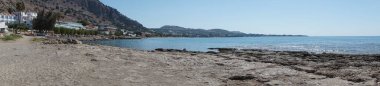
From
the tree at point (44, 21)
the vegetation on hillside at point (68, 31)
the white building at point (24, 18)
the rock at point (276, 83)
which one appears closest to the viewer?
the rock at point (276, 83)

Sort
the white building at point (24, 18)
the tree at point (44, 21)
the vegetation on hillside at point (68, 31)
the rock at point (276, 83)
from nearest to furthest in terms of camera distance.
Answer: the rock at point (276, 83) < the tree at point (44, 21) < the vegetation on hillside at point (68, 31) < the white building at point (24, 18)

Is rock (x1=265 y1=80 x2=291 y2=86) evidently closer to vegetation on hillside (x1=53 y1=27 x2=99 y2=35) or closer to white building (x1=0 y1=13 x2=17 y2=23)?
vegetation on hillside (x1=53 y1=27 x2=99 y2=35)

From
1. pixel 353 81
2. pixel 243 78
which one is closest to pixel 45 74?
pixel 243 78

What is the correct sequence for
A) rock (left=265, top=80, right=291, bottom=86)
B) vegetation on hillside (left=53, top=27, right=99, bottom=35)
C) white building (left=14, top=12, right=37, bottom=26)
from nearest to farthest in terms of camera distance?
rock (left=265, top=80, right=291, bottom=86), vegetation on hillside (left=53, top=27, right=99, bottom=35), white building (left=14, top=12, right=37, bottom=26)

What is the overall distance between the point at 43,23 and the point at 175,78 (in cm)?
11689

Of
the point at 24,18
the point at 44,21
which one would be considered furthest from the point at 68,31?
the point at 24,18

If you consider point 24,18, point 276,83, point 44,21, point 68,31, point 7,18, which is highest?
point 24,18

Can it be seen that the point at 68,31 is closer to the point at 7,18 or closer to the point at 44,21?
the point at 44,21

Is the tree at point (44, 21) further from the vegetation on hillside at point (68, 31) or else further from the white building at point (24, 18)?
the white building at point (24, 18)

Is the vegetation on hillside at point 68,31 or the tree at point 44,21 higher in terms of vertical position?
the tree at point 44,21

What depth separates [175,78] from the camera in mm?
23625

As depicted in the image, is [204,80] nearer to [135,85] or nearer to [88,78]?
[135,85]

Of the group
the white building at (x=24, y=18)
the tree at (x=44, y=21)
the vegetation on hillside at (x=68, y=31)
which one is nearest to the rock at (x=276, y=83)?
the tree at (x=44, y=21)

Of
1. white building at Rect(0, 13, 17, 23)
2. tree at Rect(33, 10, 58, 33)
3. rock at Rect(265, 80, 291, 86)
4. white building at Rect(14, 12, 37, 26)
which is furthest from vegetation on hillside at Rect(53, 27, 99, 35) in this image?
rock at Rect(265, 80, 291, 86)
